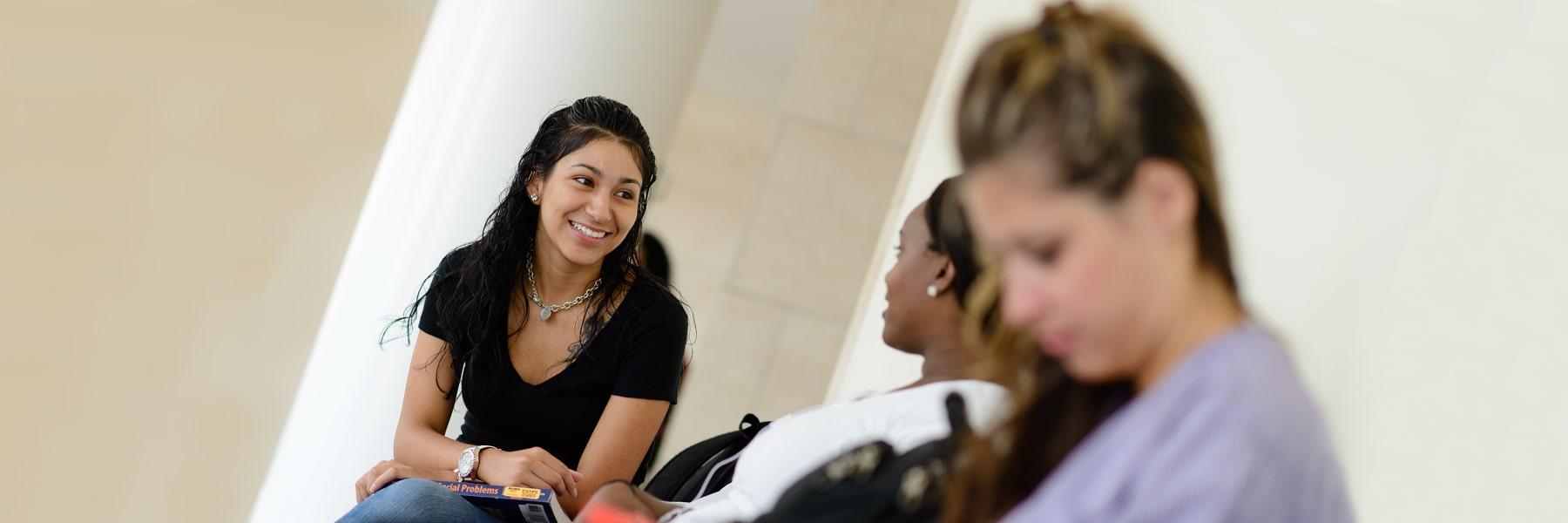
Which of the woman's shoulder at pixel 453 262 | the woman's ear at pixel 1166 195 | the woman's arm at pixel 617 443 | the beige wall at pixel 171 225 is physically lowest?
the beige wall at pixel 171 225

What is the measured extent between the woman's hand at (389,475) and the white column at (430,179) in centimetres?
55

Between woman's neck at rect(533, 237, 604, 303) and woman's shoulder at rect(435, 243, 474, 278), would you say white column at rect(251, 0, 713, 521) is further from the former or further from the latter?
woman's neck at rect(533, 237, 604, 303)

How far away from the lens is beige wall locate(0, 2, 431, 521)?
18.3 feet

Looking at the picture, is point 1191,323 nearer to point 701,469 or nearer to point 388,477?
point 701,469

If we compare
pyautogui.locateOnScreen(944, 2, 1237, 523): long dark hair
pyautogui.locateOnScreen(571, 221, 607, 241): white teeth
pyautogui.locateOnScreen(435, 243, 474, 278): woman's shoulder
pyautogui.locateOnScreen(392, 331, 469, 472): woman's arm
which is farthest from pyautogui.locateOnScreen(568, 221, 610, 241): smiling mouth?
pyautogui.locateOnScreen(944, 2, 1237, 523): long dark hair

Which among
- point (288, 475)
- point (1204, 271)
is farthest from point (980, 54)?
point (288, 475)

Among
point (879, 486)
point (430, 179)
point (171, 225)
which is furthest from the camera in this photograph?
point (171, 225)

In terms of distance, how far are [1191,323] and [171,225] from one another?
6.32m

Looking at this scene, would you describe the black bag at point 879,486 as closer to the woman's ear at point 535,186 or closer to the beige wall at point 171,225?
the woman's ear at point 535,186

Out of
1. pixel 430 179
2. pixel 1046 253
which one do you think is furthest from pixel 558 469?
pixel 1046 253

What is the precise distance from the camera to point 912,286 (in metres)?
1.53

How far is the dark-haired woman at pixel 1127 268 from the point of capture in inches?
38.1

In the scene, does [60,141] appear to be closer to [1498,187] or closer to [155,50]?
[155,50]

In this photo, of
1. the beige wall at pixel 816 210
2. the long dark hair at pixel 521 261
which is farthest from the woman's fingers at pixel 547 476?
the beige wall at pixel 816 210
